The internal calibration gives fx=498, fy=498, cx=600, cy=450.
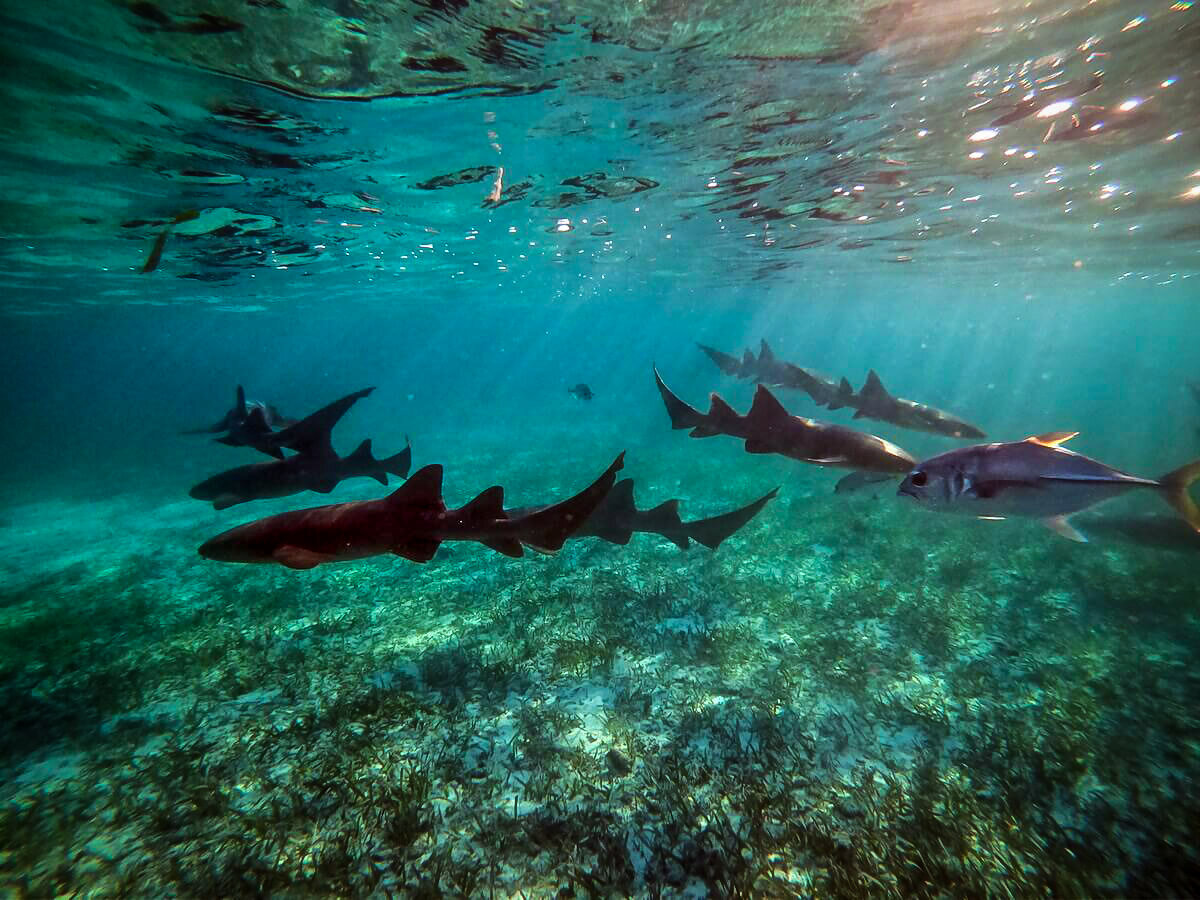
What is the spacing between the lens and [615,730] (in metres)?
6.85

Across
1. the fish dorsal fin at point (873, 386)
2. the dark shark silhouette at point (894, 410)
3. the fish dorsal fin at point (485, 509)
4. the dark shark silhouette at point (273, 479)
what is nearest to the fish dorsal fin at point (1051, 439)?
the dark shark silhouette at point (894, 410)

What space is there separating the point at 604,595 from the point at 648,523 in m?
4.06

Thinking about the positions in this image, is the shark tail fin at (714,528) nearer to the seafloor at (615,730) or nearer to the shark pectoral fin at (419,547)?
the seafloor at (615,730)

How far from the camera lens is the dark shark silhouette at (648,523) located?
701 centimetres

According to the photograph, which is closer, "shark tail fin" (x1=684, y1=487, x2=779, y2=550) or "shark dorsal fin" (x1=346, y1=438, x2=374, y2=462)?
"shark tail fin" (x1=684, y1=487, x2=779, y2=550)

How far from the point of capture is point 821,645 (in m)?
9.03

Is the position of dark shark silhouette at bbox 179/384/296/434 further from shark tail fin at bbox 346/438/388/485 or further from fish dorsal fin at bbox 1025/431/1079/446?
fish dorsal fin at bbox 1025/431/1079/446

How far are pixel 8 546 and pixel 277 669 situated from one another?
1958 cm

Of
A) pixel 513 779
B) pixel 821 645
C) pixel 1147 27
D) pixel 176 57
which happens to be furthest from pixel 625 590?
pixel 1147 27

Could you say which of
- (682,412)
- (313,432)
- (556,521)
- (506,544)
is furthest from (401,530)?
(682,412)

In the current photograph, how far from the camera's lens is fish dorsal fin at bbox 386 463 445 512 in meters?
4.12

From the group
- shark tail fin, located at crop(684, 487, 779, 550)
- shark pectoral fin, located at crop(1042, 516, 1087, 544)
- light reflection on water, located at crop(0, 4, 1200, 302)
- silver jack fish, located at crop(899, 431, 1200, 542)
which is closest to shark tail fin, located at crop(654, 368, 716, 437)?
shark tail fin, located at crop(684, 487, 779, 550)

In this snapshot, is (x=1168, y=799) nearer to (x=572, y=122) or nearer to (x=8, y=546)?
(x=572, y=122)

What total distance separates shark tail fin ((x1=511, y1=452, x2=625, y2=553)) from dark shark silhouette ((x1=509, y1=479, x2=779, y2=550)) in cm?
280
